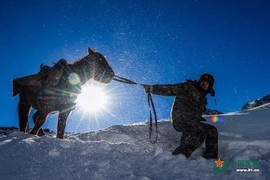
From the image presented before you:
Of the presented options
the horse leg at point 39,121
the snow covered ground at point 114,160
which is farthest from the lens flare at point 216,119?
the horse leg at point 39,121

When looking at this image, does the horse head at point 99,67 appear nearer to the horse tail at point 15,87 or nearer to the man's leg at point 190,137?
the horse tail at point 15,87

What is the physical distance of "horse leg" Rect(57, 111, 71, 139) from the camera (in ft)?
22.0

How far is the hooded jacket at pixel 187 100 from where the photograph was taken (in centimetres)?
641

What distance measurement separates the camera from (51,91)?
7.01 m

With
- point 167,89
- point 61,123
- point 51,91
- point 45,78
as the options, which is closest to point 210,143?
point 167,89

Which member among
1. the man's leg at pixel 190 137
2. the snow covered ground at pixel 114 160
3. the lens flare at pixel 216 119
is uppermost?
the lens flare at pixel 216 119

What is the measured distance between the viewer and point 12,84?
24.1ft

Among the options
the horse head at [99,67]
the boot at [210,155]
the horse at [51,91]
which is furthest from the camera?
the horse head at [99,67]

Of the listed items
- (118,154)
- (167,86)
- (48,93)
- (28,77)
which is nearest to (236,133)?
(167,86)

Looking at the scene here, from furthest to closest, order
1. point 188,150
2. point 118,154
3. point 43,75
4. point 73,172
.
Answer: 1. point 43,75
2. point 188,150
3. point 118,154
4. point 73,172

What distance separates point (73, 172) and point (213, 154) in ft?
8.64

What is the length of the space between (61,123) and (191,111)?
2.79m

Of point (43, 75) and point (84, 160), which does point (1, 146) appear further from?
point (43, 75)

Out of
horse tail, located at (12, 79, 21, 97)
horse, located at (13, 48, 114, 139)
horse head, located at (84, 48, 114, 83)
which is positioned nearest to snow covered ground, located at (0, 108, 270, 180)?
horse, located at (13, 48, 114, 139)
